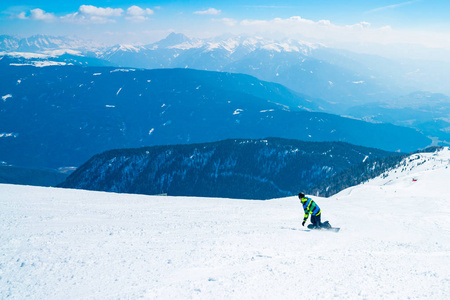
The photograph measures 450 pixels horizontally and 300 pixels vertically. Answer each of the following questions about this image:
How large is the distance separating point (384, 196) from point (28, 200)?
117 feet

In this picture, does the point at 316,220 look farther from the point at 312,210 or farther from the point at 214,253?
the point at 214,253

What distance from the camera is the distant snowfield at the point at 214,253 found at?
12.6m

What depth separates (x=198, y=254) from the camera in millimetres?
15953

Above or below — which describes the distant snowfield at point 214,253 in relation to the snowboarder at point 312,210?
below

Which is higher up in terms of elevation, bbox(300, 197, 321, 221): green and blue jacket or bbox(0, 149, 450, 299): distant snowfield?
bbox(300, 197, 321, 221): green and blue jacket

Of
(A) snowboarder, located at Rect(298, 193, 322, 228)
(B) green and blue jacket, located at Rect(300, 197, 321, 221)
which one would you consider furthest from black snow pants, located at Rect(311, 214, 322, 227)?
(B) green and blue jacket, located at Rect(300, 197, 321, 221)

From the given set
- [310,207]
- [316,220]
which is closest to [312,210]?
[310,207]

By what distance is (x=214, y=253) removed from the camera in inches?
634

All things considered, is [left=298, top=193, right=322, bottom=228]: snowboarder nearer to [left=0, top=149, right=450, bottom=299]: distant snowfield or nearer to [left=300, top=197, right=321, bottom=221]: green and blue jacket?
[left=300, top=197, right=321, bottom=221]: green and blue jacket

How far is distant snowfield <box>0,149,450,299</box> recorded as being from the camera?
12.6m

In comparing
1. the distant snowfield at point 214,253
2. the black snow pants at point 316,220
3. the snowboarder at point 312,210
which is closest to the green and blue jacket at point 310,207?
the snowboarder at point 312,210

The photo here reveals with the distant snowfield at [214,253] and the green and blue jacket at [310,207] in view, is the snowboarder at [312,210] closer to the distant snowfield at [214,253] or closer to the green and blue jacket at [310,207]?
the green and blue jacket at [310,207]

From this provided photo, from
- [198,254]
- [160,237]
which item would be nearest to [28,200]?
[160,237]

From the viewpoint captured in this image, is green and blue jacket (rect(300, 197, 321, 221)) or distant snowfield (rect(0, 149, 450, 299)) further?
green and blue jacket (rect(300, 197, 321, 221))
